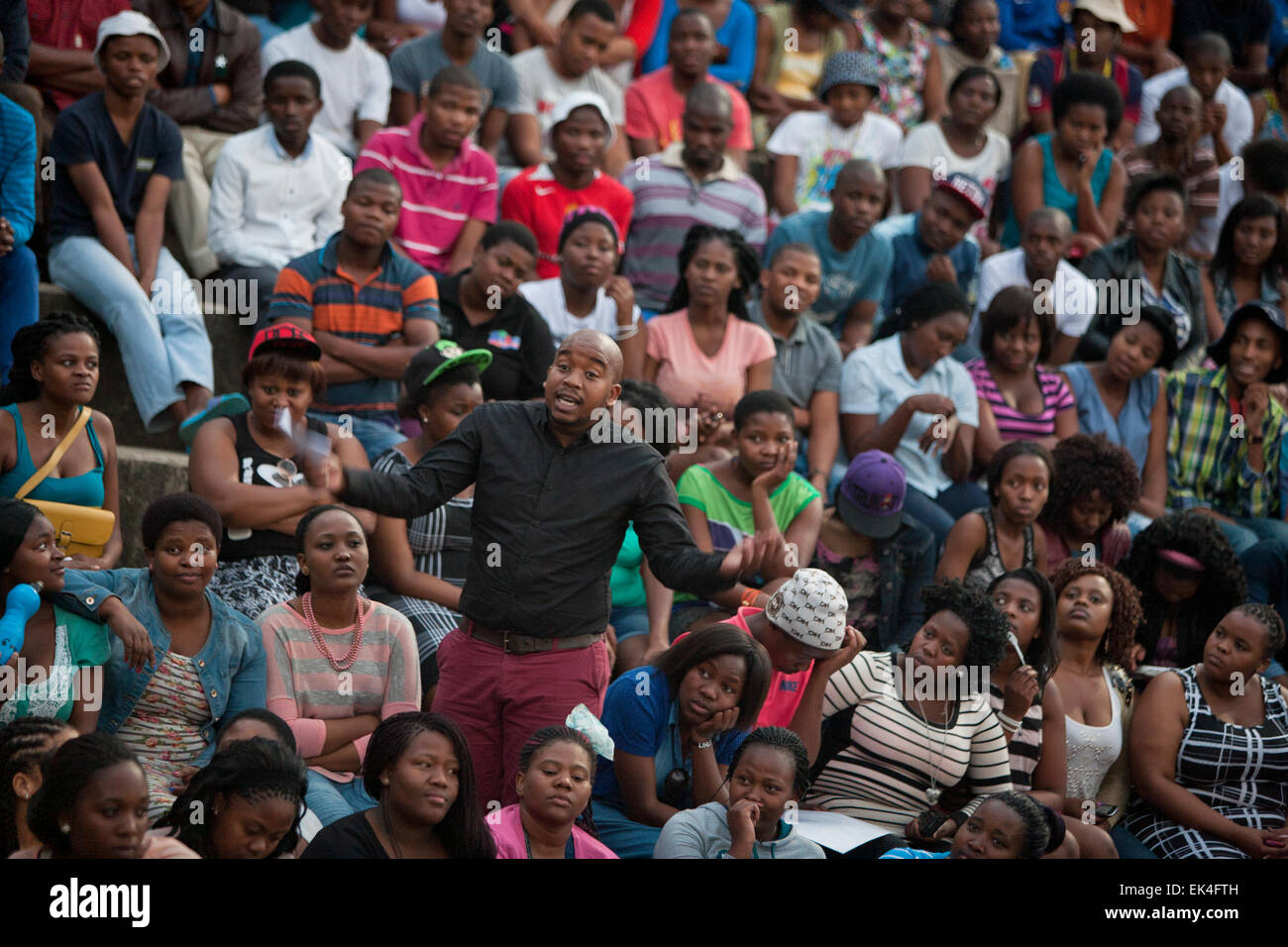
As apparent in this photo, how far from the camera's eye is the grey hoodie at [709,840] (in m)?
4.55

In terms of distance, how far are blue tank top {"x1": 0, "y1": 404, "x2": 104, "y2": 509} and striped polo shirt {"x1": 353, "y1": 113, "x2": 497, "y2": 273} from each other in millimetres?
2445

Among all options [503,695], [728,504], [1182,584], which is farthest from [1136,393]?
[503,695]

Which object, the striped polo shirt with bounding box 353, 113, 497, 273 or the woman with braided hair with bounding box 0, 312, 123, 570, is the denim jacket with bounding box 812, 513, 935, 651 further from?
the woman with braided hair with bounding box 0, 312, 123, 570

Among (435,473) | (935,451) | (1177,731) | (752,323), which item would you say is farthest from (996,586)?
(435,473)

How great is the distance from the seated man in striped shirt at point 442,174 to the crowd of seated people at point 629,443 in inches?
1.2

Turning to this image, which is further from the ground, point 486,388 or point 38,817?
point 486,388

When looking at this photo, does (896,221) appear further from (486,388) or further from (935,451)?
(486,388)

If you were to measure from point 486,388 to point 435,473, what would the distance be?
2275 mm

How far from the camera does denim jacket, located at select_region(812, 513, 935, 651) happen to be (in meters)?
6.47

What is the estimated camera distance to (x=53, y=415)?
5.53 meters

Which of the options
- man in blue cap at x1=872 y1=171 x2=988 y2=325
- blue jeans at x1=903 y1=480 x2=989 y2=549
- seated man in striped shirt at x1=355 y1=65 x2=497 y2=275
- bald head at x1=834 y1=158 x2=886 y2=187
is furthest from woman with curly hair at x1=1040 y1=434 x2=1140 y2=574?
seated man in striped shirt at x1=355 y1=65 x2=497 y2=275

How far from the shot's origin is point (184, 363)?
6551 mm
